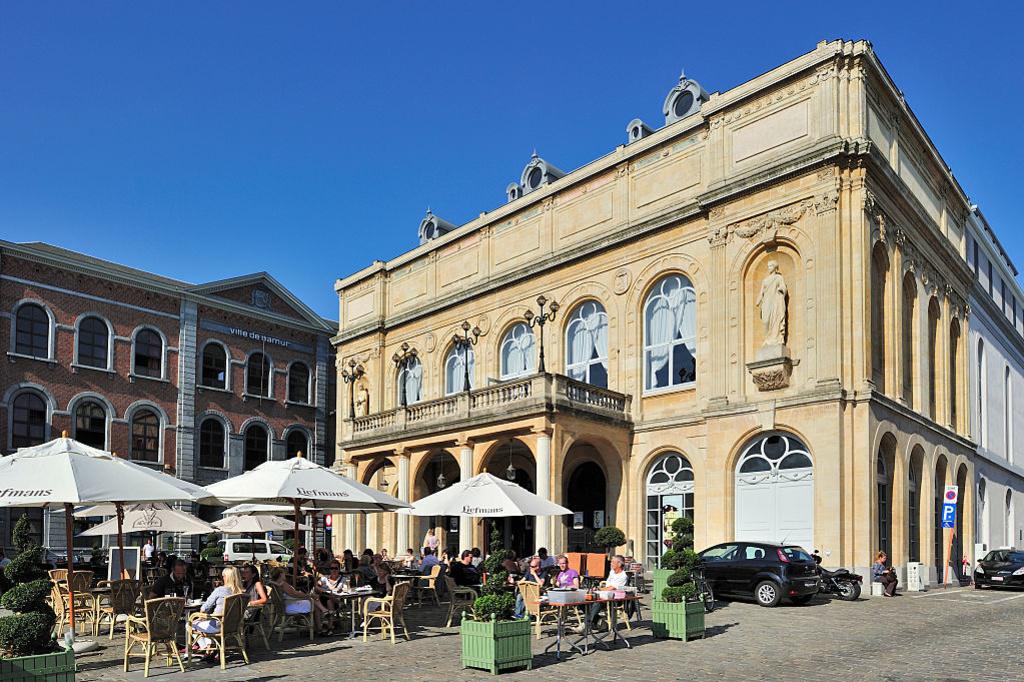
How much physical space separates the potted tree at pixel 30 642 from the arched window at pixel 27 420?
3291 cm

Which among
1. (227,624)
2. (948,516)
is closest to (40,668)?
(227,624)

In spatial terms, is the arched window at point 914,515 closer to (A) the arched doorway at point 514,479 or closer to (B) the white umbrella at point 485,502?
(A) the arched doorway at point 514,479

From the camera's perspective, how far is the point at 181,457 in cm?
4466

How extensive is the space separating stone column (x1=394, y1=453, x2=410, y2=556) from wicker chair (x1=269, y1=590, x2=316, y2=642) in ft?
46.0

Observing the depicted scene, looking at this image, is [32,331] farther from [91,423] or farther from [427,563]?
[427,563]

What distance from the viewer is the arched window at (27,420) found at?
1539 inches

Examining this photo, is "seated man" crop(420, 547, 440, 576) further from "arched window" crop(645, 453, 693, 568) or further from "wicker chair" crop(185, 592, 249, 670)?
"wicker chair" crop(185, 592, 249, 670)

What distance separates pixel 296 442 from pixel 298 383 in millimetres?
3113

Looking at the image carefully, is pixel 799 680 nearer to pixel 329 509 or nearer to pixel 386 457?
pixel 329 509

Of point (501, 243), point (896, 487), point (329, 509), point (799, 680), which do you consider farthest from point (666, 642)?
point (501, 243)

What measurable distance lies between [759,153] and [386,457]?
16467 millimetres

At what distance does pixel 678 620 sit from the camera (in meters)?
14.8

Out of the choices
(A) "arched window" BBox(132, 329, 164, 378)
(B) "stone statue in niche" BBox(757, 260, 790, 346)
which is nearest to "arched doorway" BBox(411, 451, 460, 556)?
(B) "stone statue in niche" BBox(757, 260, 790, 346)

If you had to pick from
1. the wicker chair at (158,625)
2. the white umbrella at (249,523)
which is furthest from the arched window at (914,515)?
the wicker chair at (158,625)
